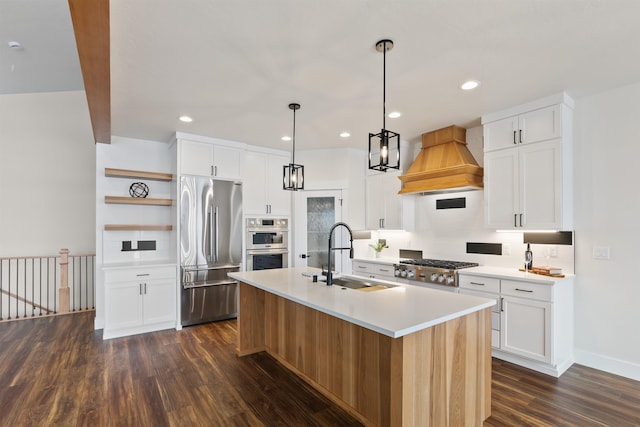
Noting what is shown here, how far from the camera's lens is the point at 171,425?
2250 millimetres

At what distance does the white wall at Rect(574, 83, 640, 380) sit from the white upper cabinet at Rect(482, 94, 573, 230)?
148 millimetres

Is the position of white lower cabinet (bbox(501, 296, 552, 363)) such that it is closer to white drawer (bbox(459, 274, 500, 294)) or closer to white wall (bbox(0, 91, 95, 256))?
white drawer (bbox(459, 274, 500, 294))

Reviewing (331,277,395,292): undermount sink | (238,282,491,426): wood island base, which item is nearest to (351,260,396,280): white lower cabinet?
(331,277,395,292): undermount sink

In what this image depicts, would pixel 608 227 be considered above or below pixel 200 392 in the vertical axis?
above

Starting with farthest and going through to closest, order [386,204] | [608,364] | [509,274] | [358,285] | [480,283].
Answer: [386,204]
[480,283]
[509,274]
[608,364]
[358,285]

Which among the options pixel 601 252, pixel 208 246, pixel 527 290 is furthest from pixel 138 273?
pixel 601 252

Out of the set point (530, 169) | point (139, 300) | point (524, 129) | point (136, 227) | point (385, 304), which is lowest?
point (139, 300)

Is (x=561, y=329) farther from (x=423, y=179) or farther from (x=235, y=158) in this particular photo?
(x=235, y=158)

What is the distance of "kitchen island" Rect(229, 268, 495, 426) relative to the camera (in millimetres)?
1705

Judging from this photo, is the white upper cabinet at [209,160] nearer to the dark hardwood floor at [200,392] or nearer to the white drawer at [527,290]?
the dark hardwood floor at [200,392]

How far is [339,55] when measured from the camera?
7.79 ft

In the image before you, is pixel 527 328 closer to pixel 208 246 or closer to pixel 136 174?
pixel 208 246

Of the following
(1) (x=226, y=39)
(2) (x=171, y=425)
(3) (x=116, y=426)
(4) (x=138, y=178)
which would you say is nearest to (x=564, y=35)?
(1) (x=226, y=39)

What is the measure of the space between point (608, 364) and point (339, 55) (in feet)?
12.2
